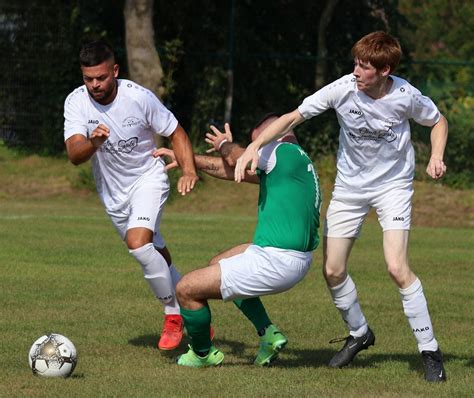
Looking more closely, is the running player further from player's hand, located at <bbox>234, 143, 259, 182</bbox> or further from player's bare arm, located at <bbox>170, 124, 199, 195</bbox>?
player's bare arm, located at <bbox>170, 124, 199, 195</bbox>

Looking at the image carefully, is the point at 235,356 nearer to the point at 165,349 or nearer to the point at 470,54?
the point at 165,349

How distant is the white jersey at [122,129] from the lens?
9484 mm

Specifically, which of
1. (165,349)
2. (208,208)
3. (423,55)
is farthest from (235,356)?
(423,55)

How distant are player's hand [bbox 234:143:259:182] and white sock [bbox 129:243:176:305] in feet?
5.01

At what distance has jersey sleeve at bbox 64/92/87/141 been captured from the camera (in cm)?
934

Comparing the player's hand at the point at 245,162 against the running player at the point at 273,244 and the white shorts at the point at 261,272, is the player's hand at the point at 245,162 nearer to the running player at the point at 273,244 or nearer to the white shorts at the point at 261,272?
the running player at the point at 273,244

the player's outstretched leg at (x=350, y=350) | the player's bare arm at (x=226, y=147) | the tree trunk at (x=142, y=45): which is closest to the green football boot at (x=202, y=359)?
the player's outstretched leg at (x=350, y=350)

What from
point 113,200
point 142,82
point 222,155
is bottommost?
point 142,82

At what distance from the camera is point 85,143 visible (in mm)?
9070

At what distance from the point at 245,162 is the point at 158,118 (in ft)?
6.19

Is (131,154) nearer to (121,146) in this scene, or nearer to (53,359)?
(121,146)

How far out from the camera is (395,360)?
9.05m

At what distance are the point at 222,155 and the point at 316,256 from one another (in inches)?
308

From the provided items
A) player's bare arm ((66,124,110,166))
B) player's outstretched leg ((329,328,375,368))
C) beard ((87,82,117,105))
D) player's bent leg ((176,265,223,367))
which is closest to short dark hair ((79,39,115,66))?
beard ((87,82,117,105))
